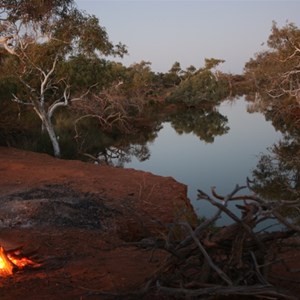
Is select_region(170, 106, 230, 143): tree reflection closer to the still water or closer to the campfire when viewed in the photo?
the still water

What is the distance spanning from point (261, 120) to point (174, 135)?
9.69 metres

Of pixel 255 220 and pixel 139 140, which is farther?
pixel 139 140

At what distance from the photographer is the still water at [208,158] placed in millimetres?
16322

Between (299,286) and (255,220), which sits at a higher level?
(255,220)

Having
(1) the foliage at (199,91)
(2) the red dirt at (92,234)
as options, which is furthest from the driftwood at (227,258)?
(1) the foliage at (199,91)

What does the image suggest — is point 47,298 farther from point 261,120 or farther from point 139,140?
point 261,120

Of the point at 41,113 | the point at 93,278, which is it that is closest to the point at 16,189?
the point at 93,278

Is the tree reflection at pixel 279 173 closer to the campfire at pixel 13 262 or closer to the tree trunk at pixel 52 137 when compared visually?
the campfire at pixel 13 262

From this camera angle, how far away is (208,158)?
72.0ft

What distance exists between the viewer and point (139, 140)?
2841cm

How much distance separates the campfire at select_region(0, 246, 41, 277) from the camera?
5.43 metres

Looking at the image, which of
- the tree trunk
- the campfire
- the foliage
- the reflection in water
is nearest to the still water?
the reflection in water

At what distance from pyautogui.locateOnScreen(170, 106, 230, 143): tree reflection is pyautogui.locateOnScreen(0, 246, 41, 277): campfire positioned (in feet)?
74.8

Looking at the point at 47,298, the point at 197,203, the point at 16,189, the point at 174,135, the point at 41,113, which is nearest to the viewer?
the point at 47,298
